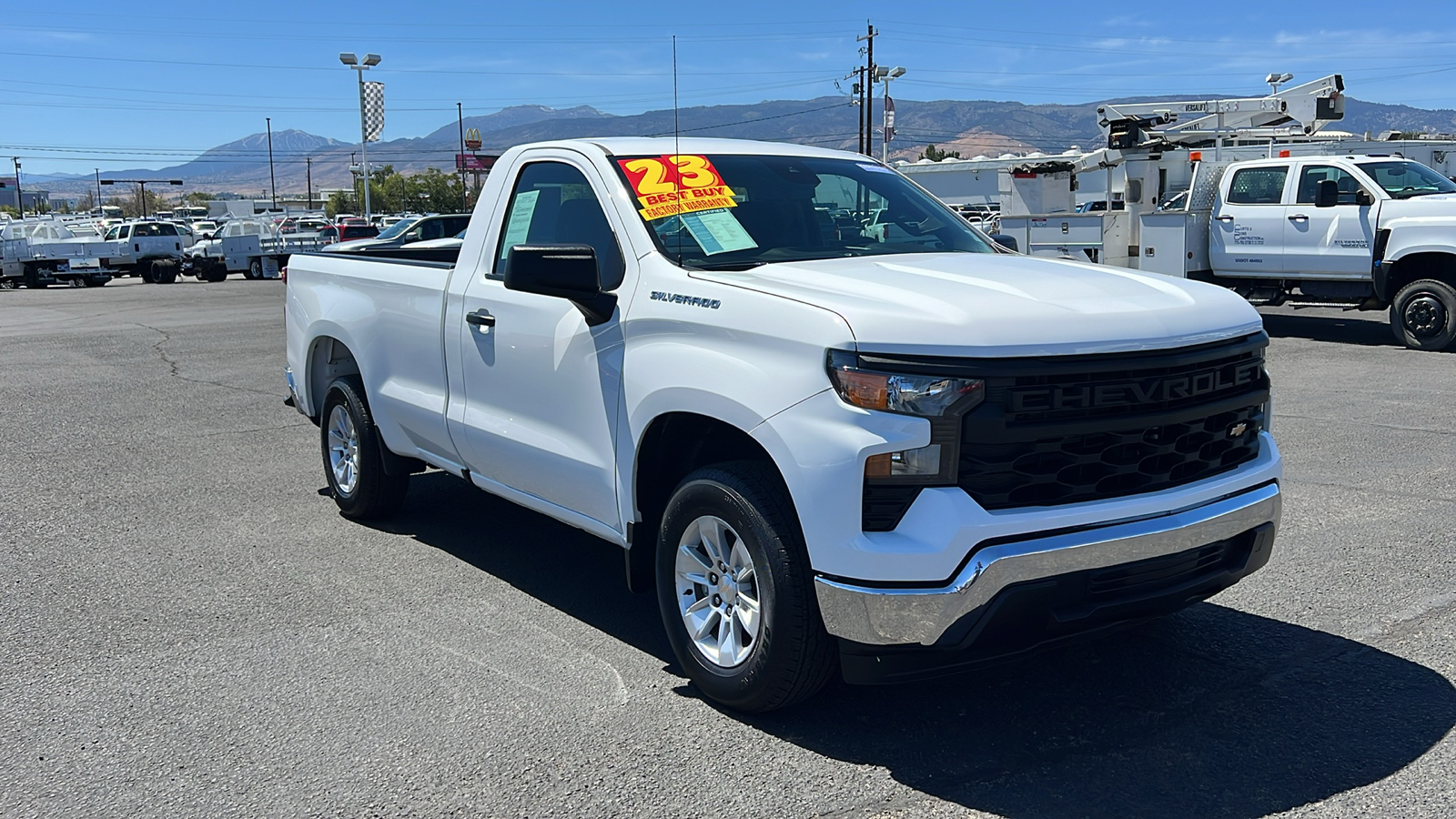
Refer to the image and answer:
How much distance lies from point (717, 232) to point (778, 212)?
0.36 meters

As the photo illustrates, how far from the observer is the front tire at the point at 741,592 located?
364 cm

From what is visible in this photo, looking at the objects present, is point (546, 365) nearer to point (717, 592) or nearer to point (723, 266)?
point (723, 266)

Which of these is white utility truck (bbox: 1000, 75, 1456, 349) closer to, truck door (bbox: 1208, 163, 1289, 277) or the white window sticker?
truck door (bbox: 1208, 163, 1289, 277)

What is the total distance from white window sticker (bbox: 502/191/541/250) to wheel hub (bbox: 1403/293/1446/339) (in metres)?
11.8

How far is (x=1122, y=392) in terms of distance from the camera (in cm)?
354

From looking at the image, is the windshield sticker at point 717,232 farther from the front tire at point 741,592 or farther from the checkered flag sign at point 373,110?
the checkered flag sign at point 373,110

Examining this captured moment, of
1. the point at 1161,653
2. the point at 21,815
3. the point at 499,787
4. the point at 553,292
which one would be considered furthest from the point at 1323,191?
the point at 21,815

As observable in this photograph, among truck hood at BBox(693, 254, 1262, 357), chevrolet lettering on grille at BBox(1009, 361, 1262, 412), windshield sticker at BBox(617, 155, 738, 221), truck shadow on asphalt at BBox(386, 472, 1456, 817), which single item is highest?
windshield sticker at BBox(617, 155, 738, 221)

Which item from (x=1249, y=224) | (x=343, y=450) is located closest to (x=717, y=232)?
(x=343, y=450)

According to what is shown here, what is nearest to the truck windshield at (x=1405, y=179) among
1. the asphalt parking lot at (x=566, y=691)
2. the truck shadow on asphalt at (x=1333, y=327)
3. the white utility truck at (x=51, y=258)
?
the truck shadow on asphalt at (x=1333, y=327)

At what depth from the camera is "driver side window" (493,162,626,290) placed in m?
4.60

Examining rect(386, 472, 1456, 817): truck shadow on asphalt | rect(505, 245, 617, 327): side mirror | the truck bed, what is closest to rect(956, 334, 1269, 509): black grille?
rect(386, 472, 1456, 817): truck shadow on asphalt

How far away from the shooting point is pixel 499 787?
3533 millimetres

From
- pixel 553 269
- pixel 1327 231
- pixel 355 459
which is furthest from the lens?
pixel 1327 231
